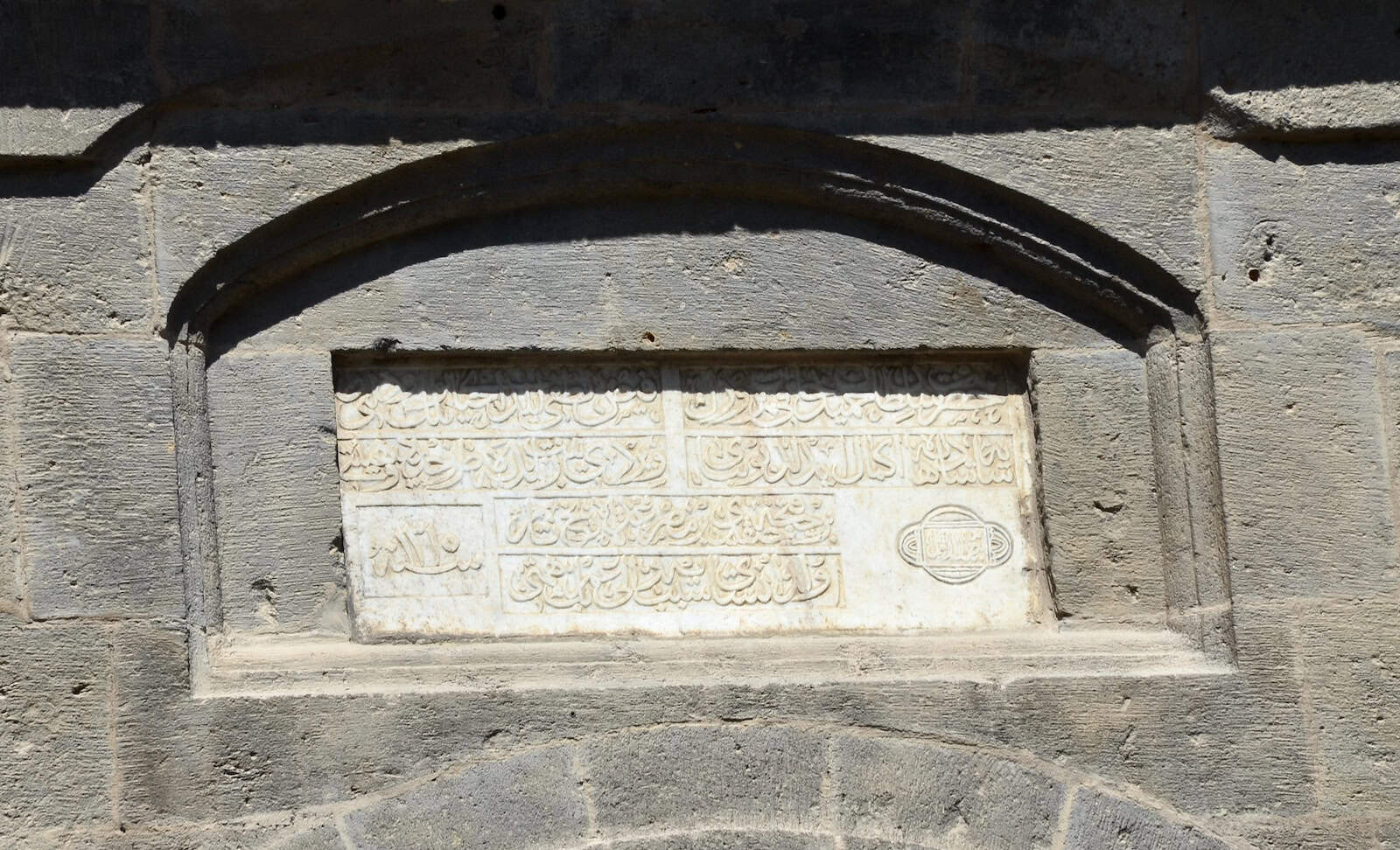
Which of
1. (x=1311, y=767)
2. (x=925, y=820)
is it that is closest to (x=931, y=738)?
(x=925, y=820)

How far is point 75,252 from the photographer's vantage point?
3.94 metres

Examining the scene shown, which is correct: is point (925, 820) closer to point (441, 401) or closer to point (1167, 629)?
point (1167, 629)

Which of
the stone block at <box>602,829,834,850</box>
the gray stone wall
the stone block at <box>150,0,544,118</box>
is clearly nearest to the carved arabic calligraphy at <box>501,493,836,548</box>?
the gray stone wall

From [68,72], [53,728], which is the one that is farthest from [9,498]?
[68,72]

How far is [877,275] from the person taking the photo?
4223 millimetres

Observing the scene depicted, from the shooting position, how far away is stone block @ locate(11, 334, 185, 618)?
3809 mm

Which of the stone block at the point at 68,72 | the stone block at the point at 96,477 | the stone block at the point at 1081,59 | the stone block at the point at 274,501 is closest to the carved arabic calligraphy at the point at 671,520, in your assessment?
the stone block at the point at 274,501

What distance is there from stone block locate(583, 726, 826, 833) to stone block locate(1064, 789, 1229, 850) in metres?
0.62

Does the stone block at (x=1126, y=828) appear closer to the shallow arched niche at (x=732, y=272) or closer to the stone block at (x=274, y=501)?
the shallow arched niche at (x=732, y=272)

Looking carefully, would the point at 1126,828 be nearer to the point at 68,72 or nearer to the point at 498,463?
the point at 498,463

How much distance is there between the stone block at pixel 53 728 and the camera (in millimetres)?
3719

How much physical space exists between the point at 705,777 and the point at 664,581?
51 cm

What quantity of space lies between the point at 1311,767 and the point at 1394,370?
3.30 ft

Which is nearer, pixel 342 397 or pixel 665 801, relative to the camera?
pixel 665 801
